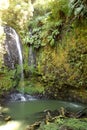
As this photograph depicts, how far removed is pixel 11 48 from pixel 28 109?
11.8 feet

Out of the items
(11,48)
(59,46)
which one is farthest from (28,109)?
(11,48)

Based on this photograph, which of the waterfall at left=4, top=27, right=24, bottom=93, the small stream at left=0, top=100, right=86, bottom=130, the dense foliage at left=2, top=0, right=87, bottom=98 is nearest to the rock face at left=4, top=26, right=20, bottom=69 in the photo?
the waterfall at left=4, top=27, right=24, bottom=93

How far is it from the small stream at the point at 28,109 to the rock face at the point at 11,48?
214 centimetres

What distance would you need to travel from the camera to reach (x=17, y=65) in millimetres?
11789

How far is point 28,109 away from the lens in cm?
967

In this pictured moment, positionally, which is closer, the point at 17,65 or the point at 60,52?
the point at 60,52

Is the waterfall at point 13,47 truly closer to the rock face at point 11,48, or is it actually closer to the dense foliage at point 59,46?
the rock face at point 11,48

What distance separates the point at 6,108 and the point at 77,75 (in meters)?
3.13

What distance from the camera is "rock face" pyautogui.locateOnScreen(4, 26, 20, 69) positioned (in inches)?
461

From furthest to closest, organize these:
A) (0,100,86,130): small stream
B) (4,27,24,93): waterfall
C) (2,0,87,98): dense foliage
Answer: (4,27,24,93): waterfall, (2,0,87,98): dense foliage, (0,100,86,130): small stream

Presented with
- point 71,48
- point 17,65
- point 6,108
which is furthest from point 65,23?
point 6,108

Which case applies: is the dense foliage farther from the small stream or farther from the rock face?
the small stream

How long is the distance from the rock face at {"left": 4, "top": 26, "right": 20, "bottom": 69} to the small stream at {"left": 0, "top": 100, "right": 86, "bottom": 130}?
2.14 m

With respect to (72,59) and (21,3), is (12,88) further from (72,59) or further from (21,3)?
A: (21,3)
